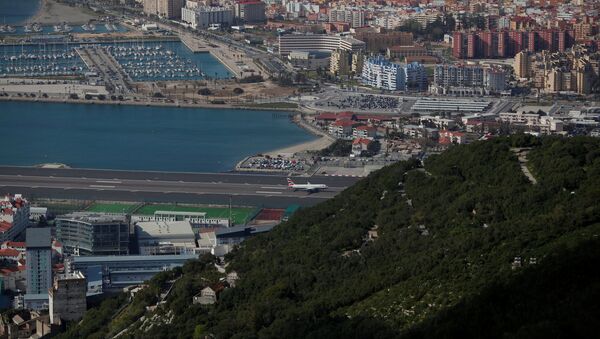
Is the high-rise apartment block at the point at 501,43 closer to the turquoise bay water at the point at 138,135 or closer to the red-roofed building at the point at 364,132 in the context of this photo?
the turquoise bay water at the point at 138,135

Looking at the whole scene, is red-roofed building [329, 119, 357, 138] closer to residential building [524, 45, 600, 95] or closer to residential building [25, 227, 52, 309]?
residential building [524, 45, 600, 95]

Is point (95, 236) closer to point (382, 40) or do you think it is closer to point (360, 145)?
point (360, 145)

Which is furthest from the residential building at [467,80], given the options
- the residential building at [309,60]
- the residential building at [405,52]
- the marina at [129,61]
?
the marina at [129,61]

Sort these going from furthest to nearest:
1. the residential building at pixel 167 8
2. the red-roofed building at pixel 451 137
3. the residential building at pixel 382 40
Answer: the residential building at pixel 167 8, the residential building at pixel 382 40, the red-roofed building at pixel 451 137

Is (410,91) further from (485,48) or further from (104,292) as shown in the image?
(104,292)

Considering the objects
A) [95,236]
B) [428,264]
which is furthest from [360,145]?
[428,264]

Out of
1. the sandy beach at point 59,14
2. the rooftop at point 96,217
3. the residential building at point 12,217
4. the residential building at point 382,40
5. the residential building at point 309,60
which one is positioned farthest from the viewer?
the sandy beach at point 59,14
